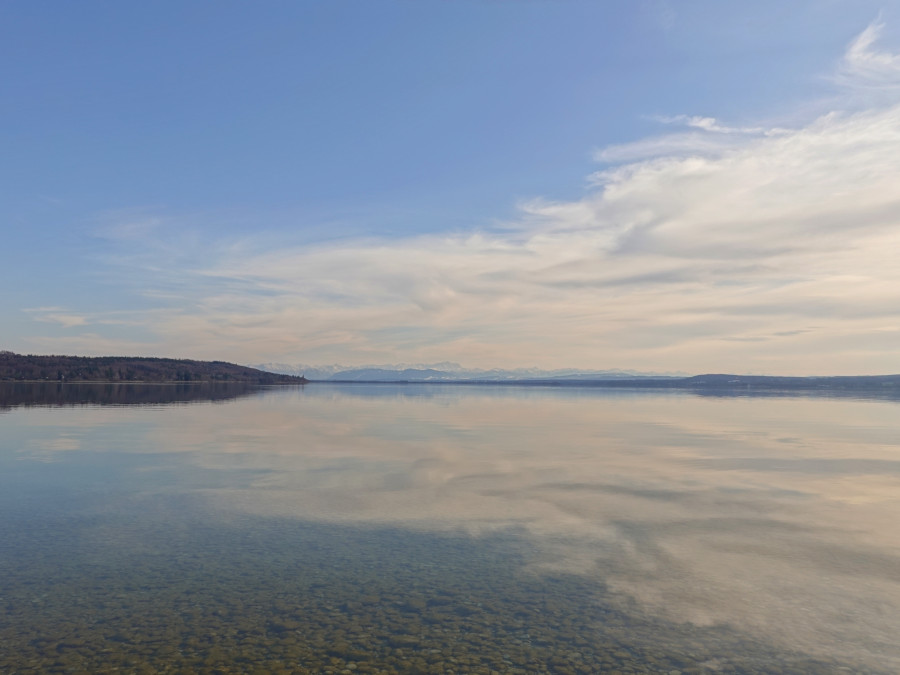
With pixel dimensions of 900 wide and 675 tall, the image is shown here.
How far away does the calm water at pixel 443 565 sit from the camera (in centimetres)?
1205

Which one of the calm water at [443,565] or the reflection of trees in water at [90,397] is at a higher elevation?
the reflection of trees in water at [90,397]

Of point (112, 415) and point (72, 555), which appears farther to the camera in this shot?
point (112, 415)

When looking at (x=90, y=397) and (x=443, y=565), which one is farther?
(x=90, y=397)

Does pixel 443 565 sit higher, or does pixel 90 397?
pixel 90 397

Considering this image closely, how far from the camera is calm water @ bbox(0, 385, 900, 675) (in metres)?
12.1

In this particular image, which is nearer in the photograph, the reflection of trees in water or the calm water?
the calm water

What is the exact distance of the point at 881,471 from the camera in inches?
1339

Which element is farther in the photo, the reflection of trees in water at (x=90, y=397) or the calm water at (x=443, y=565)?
the reflection of trees in water at (x=90, y=397)

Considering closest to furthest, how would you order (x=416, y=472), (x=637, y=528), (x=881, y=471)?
(x=637, y=528) < (x=416, y=472) < (x=881, y=471)

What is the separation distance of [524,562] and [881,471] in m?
27.5

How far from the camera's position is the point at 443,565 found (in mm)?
17016

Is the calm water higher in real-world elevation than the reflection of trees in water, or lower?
lower


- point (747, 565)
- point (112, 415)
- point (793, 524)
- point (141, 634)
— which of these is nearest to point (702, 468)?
point (793, 524)

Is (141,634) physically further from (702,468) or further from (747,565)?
(702,468)
